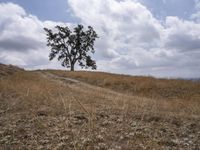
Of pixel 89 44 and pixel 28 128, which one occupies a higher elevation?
pixel 89 44

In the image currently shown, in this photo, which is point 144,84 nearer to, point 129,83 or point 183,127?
point 129,83

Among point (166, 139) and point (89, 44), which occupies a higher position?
point (89, 44)

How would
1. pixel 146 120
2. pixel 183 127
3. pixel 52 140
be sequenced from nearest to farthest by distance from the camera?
pixel 52 140 < pixel 183 127 < pixel 146 120

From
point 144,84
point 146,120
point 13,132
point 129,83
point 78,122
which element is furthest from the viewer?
point 129,83

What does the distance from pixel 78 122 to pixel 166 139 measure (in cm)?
205

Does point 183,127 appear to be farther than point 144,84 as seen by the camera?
No

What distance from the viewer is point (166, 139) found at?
5.67m

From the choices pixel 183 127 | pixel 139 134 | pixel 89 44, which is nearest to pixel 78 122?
pixel 139 134

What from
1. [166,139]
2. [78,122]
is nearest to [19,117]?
[78,122]

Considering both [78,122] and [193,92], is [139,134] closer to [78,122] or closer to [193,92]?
[78,122]

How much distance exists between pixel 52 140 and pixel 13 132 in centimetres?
97

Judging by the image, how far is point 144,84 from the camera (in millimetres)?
23406

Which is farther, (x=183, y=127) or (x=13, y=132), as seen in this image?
(x=183, y=127)

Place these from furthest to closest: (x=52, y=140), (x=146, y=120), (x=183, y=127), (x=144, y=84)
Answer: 1. (x=144, y=84)
2. (x=146, y=120)
3. (x=183, y=127)
4. (x=52, y=140)
